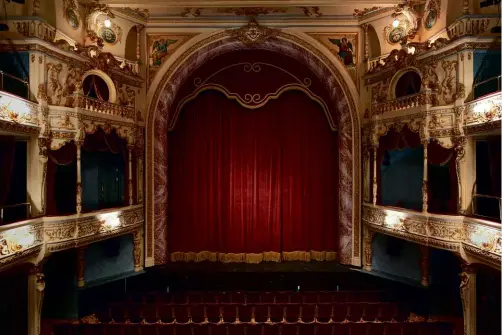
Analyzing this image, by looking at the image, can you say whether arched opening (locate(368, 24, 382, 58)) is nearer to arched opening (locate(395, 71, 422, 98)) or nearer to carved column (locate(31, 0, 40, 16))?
arched opening (locate(395, 71, 422, 98))

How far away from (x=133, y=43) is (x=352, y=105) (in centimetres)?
621

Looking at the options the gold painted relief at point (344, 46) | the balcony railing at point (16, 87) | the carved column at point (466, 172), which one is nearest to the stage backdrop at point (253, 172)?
the gold painted relief at point (344, 46)

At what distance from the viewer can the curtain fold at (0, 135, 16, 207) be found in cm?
634

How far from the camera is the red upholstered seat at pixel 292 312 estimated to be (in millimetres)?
7352

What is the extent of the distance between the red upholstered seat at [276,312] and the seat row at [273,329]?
0.66m

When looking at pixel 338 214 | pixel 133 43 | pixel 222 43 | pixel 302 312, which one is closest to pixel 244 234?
pixel 338 214

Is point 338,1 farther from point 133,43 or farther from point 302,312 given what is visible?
point 302,312

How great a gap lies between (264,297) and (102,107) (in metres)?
5.79

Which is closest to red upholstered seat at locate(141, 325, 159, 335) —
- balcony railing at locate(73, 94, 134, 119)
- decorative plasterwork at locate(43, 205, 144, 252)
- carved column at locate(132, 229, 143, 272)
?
decorative plasterwork at locate(43, 205, 144, 252)

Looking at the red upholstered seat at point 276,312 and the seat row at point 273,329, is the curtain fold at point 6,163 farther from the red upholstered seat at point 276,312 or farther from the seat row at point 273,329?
the red upholstered seat at point 276,312

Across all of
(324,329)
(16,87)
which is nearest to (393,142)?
(324,329)

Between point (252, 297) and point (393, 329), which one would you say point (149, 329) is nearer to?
point (252, 297)

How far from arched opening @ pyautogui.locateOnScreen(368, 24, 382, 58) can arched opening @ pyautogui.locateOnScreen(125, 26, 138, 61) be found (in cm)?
636

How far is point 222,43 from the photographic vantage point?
32.1ft
